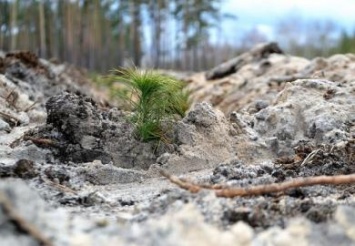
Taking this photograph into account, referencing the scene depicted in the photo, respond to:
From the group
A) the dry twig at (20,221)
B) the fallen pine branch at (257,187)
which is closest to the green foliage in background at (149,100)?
the fallen pine branch at (257,187)

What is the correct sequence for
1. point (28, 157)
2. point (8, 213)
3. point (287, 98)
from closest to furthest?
point (8, 213)
point (28, 157)
point (287, 98)

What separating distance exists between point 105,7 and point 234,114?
33.6 meters

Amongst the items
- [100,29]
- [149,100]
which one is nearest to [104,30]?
[100,29]

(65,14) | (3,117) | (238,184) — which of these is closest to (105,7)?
(65,14)

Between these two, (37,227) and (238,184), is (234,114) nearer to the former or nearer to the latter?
(238,184)

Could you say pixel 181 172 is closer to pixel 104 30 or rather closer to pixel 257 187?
pixel 257 187

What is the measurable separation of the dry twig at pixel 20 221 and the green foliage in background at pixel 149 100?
7.11 ft

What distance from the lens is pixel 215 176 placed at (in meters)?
3.20

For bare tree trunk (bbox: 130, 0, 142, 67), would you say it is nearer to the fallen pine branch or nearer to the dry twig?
the fallen pine branch

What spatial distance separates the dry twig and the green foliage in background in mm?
2167

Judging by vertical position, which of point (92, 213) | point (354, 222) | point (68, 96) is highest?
point (68, 96)

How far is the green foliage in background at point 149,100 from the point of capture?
3.88 m

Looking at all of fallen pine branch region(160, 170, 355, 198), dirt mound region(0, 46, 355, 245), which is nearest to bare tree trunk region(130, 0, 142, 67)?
dirt mound region(0, 46, 355, 245)

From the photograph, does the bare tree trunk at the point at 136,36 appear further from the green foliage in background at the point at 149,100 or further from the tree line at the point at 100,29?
the green foliage in background at the point at 149,100
